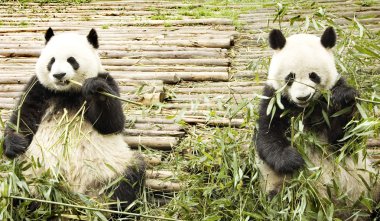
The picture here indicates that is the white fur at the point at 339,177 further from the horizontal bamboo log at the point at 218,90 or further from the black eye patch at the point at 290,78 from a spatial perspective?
the horizontal bamboo log at the point at 218,90

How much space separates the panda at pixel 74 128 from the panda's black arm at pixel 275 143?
39.9 inches

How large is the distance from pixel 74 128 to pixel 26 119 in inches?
18.8

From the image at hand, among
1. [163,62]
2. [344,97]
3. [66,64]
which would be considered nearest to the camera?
[344,97]

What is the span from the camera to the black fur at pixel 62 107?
5215mm

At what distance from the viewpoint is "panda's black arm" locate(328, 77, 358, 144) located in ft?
16.1

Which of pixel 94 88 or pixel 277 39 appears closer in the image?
pixel 94 88

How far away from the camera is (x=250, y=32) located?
8297mm

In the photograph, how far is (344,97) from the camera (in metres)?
4.89

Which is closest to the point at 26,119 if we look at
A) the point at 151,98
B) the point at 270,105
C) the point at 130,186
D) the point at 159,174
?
the point at 130,186

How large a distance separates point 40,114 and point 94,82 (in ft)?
2.29

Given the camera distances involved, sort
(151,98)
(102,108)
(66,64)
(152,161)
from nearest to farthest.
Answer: (102,108) < (66,64) < (152,161) < (151,98)

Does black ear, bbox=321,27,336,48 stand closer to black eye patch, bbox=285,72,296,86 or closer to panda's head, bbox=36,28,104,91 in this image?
black eye patch, bbox=285,72,296,86

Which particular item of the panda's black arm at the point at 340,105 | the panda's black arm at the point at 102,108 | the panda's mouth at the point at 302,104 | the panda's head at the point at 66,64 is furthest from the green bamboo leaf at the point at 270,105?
the panda's head at the point at 66,64

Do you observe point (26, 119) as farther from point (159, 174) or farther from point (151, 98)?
point (151, 98)
